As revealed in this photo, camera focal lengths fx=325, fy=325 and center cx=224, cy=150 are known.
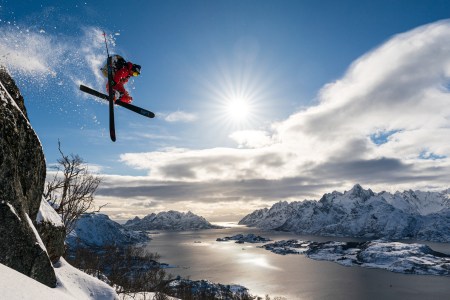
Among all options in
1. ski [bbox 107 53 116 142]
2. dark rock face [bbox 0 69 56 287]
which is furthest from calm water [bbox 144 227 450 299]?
dark rock face [bbox 0 69 56 287]

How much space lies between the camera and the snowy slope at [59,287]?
523 cm

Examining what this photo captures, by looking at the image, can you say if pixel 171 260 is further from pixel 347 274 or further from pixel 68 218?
pixel 68 218

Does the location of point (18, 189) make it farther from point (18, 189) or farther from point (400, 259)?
point (400, 259)

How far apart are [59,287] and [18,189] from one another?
334 cm

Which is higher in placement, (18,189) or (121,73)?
(121,73)

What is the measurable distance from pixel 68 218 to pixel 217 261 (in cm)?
18256

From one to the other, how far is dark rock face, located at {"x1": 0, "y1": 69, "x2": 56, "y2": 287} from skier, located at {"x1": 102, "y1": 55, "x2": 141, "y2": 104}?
5.48 meters

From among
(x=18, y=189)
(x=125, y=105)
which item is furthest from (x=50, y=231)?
(x=125, y=105)

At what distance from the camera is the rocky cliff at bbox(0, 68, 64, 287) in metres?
7.99

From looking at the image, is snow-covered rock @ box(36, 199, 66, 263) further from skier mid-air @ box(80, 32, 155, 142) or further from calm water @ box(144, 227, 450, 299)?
calm water @ box(144, 227, 450, 299)

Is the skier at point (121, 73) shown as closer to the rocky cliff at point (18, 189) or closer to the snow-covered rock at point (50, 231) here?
the rocky cliff at point (18, 189)

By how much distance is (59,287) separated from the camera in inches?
386

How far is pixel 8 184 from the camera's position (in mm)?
8117

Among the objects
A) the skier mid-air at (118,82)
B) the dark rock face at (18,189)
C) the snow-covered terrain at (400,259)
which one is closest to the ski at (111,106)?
the skier mid-air at (118,82)
